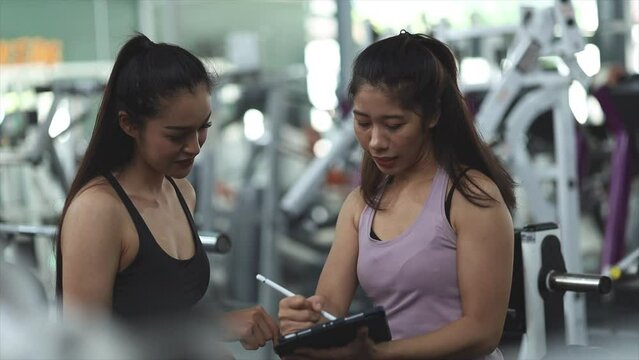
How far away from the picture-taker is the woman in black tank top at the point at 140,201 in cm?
145

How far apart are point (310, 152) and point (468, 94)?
1.40 metres

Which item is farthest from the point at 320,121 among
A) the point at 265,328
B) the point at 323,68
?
the point at 265,328

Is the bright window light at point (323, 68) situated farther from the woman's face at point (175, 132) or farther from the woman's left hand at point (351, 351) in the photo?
the woman's left hand at point (351, 351)

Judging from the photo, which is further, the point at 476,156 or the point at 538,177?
the point at 538,177

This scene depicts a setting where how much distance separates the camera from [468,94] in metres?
4.89

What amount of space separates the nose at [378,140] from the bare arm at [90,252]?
16.2 inches

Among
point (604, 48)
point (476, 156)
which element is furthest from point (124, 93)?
point (604, 48)

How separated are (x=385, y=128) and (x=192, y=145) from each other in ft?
1.00

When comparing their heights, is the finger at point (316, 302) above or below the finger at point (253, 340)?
above

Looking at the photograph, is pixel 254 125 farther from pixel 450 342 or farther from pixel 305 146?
pixel 450 342

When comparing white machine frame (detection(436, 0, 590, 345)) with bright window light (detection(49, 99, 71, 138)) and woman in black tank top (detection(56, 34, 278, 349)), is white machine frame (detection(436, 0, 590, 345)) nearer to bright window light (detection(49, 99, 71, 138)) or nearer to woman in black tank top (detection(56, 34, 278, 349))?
woman in black tank top (detection(56, 34, 278, 349))

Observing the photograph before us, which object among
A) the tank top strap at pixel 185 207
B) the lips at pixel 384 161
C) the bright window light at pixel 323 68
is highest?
the lips at pixel 384 161

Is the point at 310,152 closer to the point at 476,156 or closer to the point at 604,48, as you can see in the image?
the point at 604,48

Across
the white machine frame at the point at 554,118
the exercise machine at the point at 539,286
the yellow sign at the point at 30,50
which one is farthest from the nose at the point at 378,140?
the yellow sign at the point at 30,50
